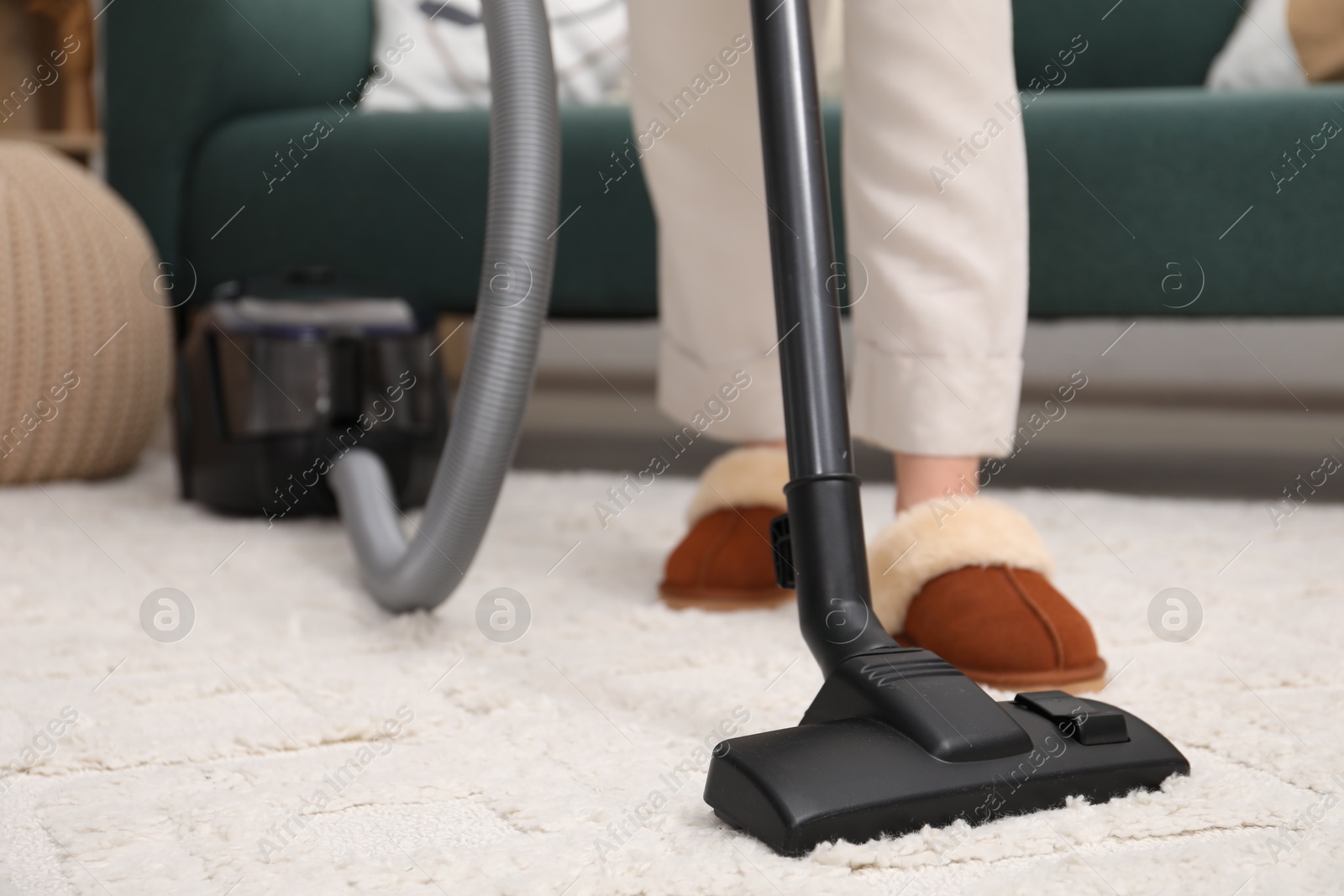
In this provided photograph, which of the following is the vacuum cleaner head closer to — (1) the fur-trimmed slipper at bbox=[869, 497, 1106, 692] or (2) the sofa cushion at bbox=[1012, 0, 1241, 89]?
(1) the fur-trimmed slipper at bbox=[869, 497, 1106, 692]

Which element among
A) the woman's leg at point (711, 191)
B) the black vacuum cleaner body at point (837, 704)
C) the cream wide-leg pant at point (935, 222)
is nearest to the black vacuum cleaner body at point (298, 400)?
the woman's leg at point (711, 191)

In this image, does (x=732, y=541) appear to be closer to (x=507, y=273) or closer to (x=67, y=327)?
(x=507, y=273)

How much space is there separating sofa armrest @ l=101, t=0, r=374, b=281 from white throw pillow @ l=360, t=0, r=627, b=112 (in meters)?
0.13

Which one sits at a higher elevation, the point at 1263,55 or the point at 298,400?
the point at 1263,55

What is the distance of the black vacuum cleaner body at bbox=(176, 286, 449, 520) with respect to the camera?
1.19 metres

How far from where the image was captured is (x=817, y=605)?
52 cm

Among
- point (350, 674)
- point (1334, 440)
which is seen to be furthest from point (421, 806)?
point (1334, 440)

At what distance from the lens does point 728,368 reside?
0.87 m

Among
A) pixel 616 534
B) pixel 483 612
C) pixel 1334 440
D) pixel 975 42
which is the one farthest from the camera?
pixel 1334 440

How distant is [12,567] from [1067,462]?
1.22m

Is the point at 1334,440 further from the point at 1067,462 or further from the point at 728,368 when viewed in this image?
the point at 728,368

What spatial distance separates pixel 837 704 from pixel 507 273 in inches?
13.3

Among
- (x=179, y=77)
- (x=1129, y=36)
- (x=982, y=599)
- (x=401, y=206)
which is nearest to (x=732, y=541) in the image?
(x=982, y=599)

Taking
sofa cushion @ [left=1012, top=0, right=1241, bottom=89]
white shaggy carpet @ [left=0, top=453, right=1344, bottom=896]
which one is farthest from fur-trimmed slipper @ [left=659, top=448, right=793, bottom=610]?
sofa cushion @ [left=1012, top=0, right=1241, bottom=89]
